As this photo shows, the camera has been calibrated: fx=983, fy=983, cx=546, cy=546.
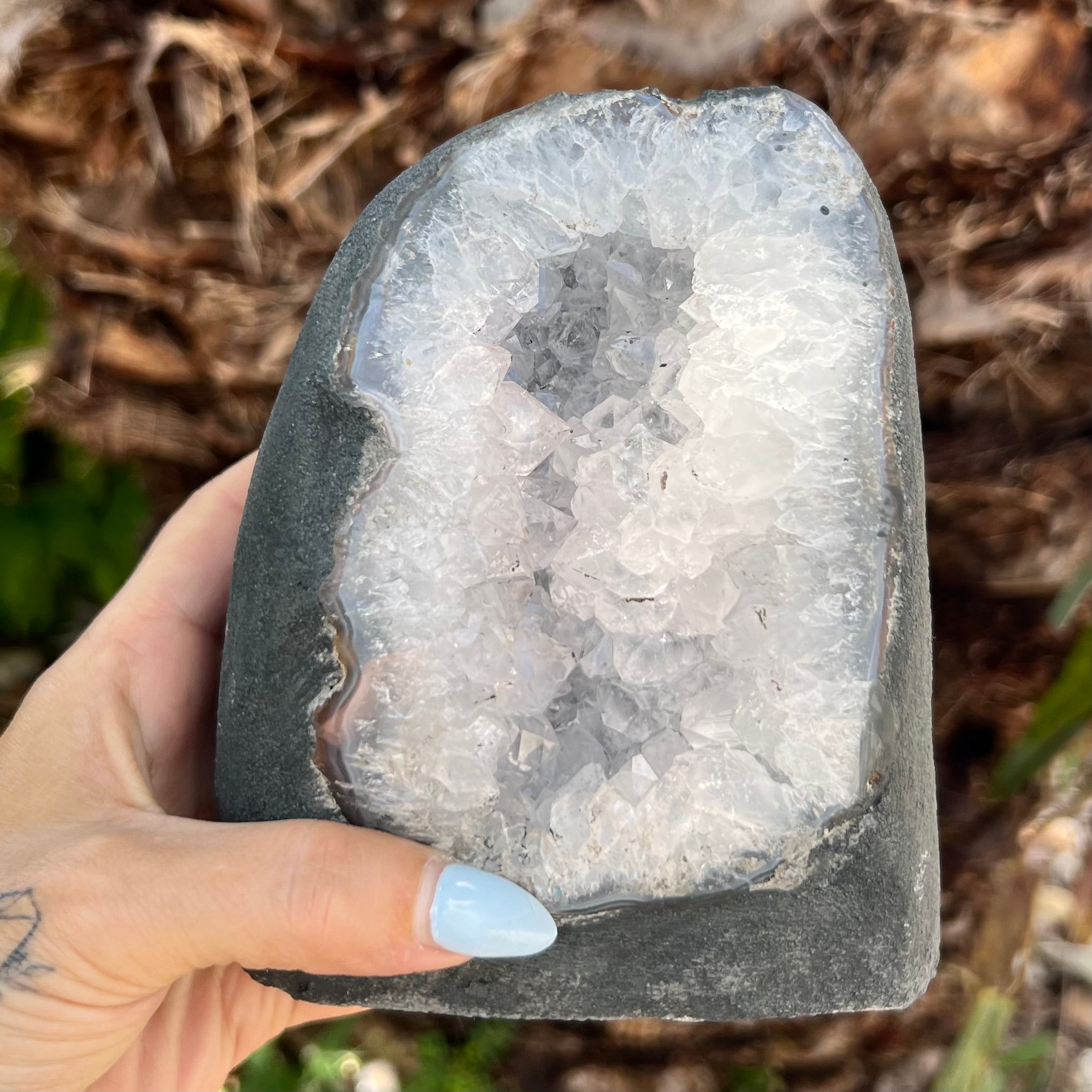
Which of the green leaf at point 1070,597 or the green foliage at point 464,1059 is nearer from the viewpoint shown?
the green leaf at point 1070,597

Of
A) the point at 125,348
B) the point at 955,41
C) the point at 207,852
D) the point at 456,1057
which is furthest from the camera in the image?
the point at 456,1057

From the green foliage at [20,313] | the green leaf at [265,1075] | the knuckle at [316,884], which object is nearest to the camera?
the knuckle at [316,884]

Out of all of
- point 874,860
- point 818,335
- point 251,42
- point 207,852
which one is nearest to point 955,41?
point 818,335

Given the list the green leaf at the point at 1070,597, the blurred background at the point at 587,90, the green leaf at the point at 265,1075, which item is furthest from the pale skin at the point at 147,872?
the green leaf at the point at 1070,597

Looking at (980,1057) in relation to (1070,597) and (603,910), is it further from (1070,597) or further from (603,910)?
(603,910)

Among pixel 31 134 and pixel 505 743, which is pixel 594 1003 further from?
pixel 31 134

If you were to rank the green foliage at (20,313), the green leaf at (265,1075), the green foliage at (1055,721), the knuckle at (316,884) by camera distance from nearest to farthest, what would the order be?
the knuckle at (316,884) → the green foliage at (1055,721) → the green foliage at (20,313) → the green leaf at (265,1075)

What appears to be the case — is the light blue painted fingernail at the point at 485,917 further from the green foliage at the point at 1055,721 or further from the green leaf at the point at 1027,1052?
the green leaf at the point at 1027,1052
